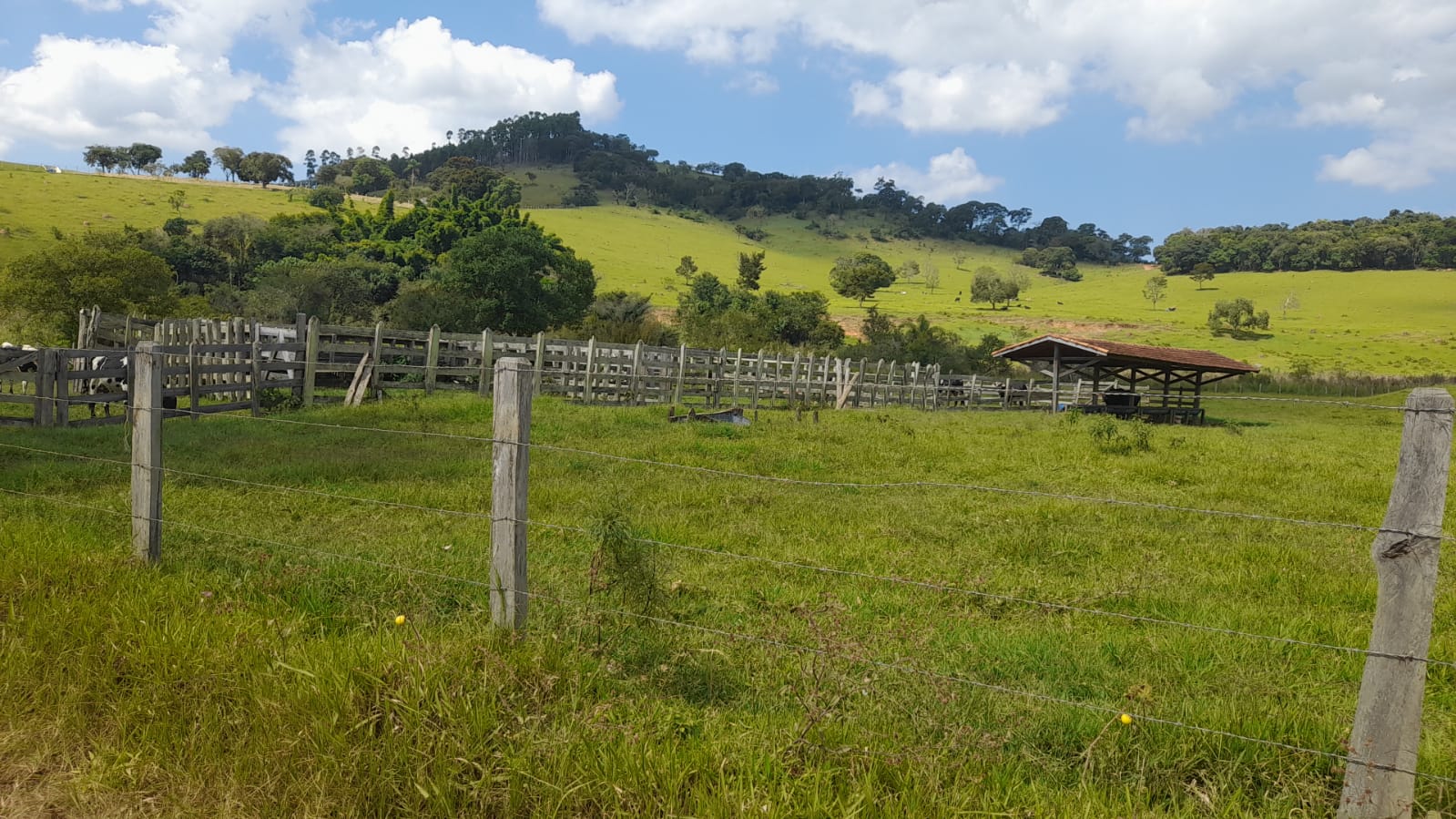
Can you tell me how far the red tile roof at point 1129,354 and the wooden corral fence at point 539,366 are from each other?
356 centimetres

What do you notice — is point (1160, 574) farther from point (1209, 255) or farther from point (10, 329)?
point (1209, 255)

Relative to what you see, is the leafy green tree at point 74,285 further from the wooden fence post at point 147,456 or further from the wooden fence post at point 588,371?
the wooden fence post at point 147,456

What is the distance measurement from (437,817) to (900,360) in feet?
153

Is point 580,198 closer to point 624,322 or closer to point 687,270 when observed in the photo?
point 687,270

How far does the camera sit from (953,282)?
119375mm

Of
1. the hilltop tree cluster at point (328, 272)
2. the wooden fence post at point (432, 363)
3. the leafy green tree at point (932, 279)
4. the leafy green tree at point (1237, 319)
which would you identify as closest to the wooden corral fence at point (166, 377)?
the wooden fence post at point (432, 363)

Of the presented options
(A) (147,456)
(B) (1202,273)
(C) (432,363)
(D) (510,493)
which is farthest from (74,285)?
(B) (1202,273)

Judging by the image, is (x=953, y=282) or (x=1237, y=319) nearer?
(x=1237, y=319)

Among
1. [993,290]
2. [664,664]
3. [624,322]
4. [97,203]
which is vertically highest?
[97,203]

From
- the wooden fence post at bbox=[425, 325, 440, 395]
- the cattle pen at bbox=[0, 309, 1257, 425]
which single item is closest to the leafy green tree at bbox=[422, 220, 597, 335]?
the cattle pen at bbox=[0, 309, 1257, 425]

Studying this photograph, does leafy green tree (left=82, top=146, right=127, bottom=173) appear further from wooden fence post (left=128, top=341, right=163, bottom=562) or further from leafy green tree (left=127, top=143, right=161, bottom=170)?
wooden fence post (left=128, top=341, right=163, bottom=562)

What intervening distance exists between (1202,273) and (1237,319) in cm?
4508

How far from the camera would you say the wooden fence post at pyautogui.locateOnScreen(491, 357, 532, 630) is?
139 inches

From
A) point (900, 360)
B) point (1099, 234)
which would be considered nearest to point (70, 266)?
point (900, 360)
